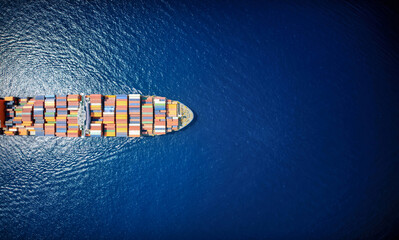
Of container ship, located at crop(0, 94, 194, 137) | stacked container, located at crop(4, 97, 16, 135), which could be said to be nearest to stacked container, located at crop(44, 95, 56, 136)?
container ship, located at crop(0, 94, 194, 137)

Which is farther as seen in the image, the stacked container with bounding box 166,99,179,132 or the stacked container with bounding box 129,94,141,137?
the stacked container with bounding box 166,99,179,132

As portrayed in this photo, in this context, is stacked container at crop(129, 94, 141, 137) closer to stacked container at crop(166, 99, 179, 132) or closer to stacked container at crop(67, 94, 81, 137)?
stacked container at crop(166, 99, 179, 132)

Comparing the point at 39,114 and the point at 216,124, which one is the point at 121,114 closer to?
the point at 39,114

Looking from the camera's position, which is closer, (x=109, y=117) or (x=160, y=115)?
(x=160, y=115)

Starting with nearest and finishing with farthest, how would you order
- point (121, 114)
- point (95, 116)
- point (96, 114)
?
1. point (121, 114)
2. point (96, 114)
3. point (95, 116)

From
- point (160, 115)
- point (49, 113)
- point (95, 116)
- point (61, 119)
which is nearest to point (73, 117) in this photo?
point (61, 119)

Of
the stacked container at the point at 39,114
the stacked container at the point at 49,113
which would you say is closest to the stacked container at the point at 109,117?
the stacked container at the point at 49,113
